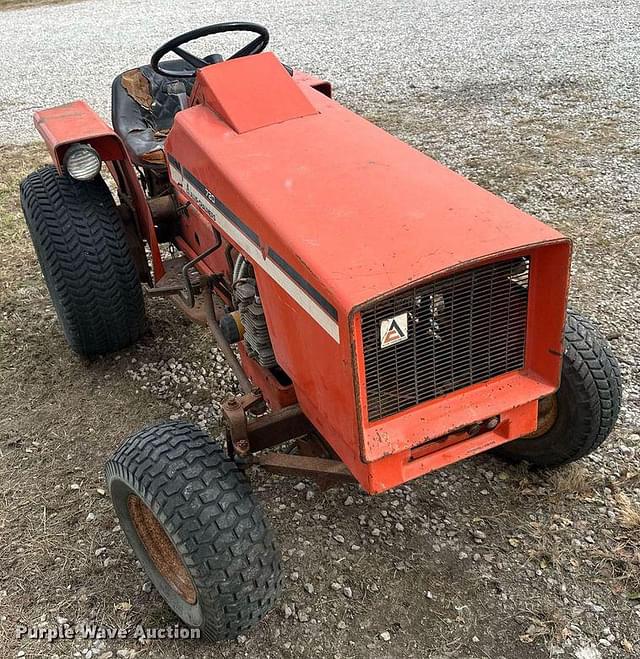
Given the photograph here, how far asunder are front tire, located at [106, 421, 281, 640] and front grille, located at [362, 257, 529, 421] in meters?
0.50

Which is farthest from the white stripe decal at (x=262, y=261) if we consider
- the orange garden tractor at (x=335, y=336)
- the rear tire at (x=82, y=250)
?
the rear tire at (x=82, y=250)

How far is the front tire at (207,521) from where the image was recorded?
6.95 feet

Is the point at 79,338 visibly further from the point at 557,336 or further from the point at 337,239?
the point at 557,336

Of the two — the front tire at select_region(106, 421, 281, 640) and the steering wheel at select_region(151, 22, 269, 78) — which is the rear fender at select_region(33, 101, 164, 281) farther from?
the front tire at select_region(106, 421, 281, 640)

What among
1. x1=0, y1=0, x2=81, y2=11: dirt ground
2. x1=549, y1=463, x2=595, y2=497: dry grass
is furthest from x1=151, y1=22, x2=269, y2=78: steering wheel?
x1=0, y1=0, x2=81, y2=11: dirt ground

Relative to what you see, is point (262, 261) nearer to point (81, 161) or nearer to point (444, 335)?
point (444, 335)

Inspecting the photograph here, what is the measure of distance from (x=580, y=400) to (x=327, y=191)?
1174 millimetres

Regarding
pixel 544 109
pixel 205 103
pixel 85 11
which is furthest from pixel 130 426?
pixel 85 11

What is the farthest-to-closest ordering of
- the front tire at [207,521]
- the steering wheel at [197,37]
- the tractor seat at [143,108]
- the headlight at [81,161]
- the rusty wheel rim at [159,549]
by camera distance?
the tractor seat at [143,108] → the headlight at [81,161] → the steering wheel at [197,37] → the rusty wheel rim at [159,549] → the front tire at [207,521]

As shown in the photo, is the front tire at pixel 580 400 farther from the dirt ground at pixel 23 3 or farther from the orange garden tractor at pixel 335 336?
the dirt ground at pixel 23 3


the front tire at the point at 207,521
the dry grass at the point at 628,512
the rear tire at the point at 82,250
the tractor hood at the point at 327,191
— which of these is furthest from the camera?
the rear tire at the point at 82,250

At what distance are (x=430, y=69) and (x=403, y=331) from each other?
740 centimetres

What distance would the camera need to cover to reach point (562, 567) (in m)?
2.61

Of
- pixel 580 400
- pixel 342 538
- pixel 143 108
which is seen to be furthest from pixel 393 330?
pixel 143 108
